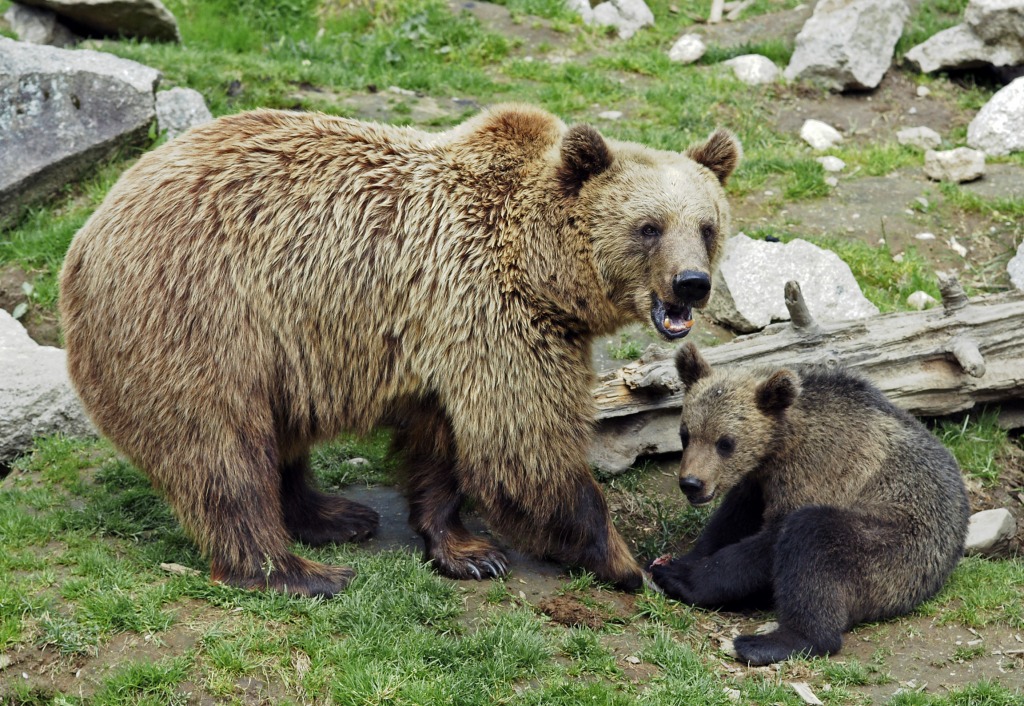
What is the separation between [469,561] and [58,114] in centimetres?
645

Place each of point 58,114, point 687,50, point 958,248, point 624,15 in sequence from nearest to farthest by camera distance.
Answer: point 58,114 → point 958,248 → point 687,50 → point 624,15

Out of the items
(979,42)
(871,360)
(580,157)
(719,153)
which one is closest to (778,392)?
(719,153)

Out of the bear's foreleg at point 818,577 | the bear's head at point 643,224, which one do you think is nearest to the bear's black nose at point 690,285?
the bear's head at point 643,224

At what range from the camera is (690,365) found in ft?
22.9

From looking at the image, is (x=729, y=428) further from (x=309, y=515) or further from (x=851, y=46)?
(x=851, y=46)

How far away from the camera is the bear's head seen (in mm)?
6172

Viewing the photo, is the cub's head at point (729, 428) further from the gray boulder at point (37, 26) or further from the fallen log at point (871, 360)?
the gray boulder at point (37, 26)

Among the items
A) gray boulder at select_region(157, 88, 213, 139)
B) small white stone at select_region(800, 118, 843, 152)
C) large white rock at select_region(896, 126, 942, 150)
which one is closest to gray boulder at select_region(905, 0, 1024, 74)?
large white rock at select_region(896, 126, 942, 150)

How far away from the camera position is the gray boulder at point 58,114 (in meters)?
10.2

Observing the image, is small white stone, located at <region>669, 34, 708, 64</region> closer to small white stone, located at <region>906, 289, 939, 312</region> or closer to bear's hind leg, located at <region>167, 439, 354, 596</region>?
small white stone, located at <region>906, 289, 939, 312</region>

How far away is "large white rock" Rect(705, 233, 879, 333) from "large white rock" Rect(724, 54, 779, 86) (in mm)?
4427

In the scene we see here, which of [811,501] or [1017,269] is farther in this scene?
[1017,269]

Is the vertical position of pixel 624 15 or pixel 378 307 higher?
pixel 624 15

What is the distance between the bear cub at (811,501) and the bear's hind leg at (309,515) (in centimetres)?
187
